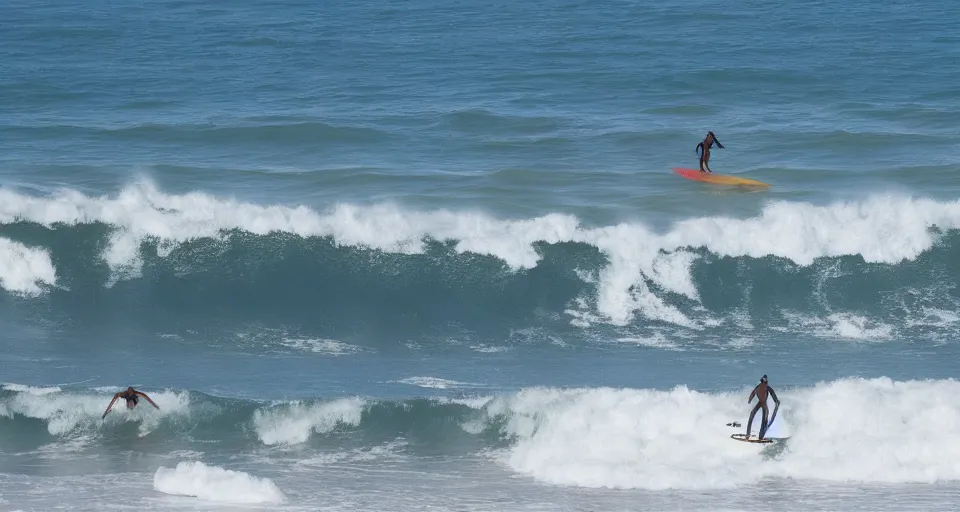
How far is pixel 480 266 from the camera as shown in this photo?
2320cm

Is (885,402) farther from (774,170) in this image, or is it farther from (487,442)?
(774,170)

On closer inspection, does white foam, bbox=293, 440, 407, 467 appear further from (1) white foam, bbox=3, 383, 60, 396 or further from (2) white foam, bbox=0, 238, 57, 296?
(2) white foam, bbox=0, 238, 57, 296

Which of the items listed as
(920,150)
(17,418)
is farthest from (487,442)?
(920,150)

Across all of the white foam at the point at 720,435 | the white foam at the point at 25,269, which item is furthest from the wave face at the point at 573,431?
the white foam at the point at 25,269

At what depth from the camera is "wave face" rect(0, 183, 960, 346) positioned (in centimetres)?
2166

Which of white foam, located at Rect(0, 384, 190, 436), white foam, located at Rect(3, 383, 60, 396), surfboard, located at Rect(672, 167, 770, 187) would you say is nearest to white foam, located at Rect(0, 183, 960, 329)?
surfboard, located at Rect(672, 167, 770, 187)

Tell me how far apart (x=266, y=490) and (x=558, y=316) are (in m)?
7.44

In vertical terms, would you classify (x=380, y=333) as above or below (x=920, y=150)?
below

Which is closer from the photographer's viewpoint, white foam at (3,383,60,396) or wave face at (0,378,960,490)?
wave face at (0,378,960,490)

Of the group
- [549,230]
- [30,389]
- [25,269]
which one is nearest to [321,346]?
[30,389]

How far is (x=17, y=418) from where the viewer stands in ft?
58.9

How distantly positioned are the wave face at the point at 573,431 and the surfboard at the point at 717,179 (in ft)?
30.9

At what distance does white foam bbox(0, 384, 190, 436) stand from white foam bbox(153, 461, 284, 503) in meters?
1.90

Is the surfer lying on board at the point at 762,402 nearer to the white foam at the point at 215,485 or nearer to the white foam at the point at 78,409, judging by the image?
the white foam at the point at 215,485
